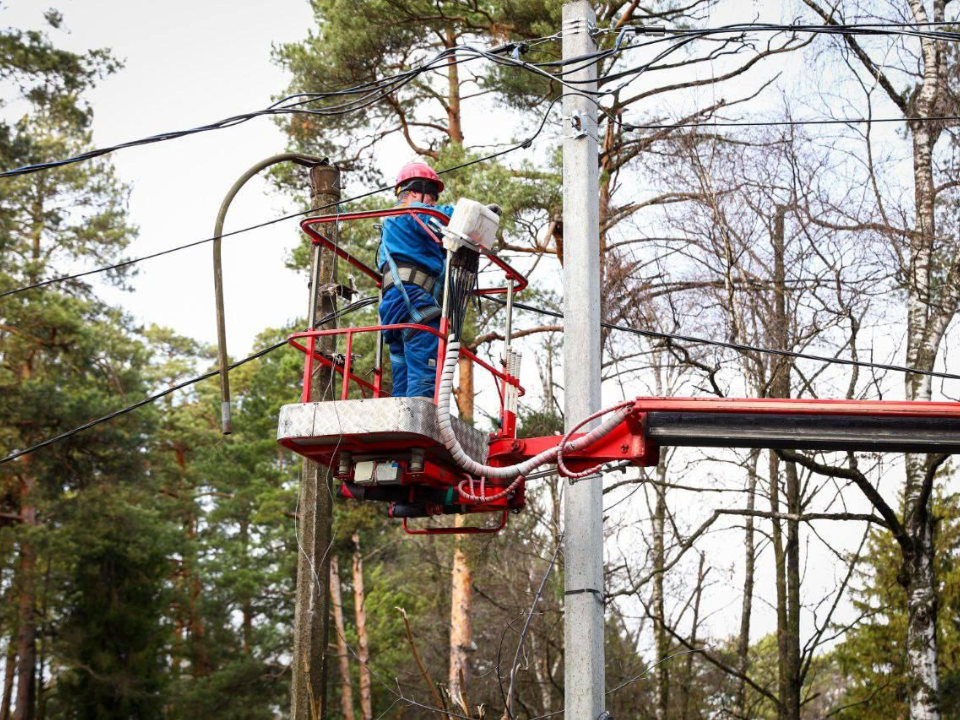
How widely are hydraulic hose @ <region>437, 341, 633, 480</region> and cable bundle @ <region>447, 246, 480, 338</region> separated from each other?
0.41 m

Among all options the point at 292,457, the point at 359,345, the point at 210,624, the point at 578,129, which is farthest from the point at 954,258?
the point at 210,624

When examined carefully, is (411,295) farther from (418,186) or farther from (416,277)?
(418,186)

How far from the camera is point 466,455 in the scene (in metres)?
7.48

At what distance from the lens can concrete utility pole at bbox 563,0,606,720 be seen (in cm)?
719

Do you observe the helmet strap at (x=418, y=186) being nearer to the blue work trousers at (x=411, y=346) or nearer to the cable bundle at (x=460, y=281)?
the cable bundle at (x=460, y=281)

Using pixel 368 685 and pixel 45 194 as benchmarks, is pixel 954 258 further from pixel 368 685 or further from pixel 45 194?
pixel 45 194

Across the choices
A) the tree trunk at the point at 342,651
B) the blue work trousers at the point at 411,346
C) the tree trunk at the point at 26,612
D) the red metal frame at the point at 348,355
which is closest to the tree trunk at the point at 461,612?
the tree trunk at the point at 342,651

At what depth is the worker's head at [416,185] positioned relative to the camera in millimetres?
8180

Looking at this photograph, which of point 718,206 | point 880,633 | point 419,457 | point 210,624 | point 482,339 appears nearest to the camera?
point 419,457

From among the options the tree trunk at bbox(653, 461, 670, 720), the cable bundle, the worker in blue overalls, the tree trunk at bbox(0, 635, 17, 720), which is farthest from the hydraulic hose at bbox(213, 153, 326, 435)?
the tree trunk at bbox(0, 635, 17, 720)

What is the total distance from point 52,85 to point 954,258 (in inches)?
754

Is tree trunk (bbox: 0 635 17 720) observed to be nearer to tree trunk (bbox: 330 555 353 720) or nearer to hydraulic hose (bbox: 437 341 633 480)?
tree trunk (bbox: 330 555 353 720)

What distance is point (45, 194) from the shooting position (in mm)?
34094

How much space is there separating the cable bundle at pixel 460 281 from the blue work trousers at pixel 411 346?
0.16 metres
